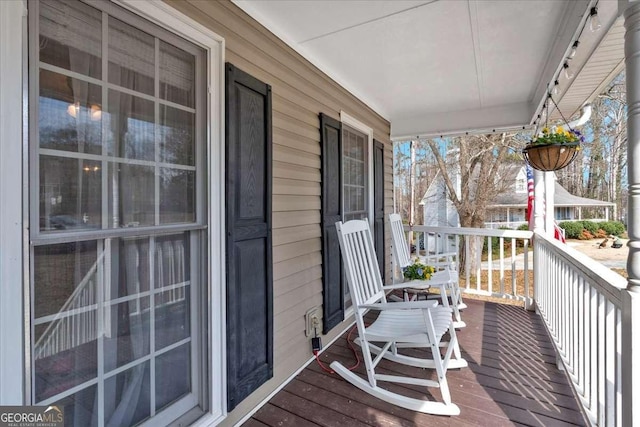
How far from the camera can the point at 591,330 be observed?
1.81 metres

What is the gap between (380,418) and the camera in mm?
1937

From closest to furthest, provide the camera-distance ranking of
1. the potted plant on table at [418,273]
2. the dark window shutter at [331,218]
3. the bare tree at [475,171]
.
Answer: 1. the dark window shutter at [331,218]
2. the potted plant on table at [418,273]
3. the bare tree at [475,171]

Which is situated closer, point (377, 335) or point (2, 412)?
point (2, 412)

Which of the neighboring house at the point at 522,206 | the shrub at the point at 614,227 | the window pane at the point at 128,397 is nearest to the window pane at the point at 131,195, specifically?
the window pane at the point at 128,397

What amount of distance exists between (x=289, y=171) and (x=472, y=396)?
79.9 inches

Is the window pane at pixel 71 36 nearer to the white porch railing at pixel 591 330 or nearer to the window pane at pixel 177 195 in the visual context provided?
the window pane at pixel 177 195

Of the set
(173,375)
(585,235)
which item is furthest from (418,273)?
(585,235)

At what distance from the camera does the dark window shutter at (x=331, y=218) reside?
295cm

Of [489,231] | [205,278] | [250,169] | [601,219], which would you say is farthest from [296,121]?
[601,219]

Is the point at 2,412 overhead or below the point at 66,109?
below

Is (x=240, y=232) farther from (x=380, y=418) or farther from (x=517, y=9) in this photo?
(x=517, y=9)

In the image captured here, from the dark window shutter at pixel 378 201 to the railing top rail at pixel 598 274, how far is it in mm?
2025

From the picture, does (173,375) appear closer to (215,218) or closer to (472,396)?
(215,218)

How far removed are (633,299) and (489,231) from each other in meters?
3.16
